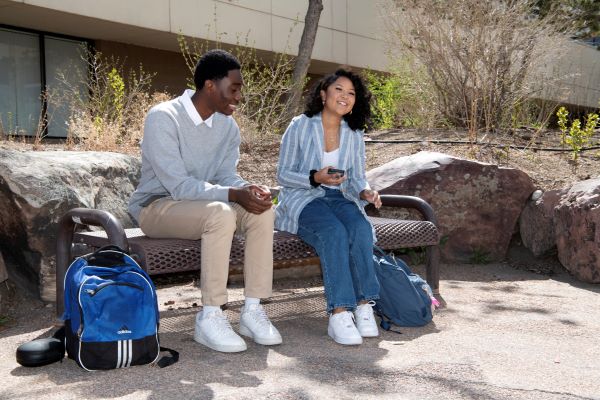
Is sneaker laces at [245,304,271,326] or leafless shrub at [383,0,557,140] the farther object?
leafless shrub at [383,0,557,140]

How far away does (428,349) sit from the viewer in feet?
12.1

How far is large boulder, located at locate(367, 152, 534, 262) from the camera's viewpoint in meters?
5.96

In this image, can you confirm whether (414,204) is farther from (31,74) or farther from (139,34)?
(31,74)

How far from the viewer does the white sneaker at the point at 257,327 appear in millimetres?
3656

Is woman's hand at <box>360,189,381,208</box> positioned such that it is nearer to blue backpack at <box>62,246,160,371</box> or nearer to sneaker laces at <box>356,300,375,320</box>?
sneaker laces at <box>356,300,375,320</box>

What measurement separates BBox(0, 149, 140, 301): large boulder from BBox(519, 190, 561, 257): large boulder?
341 cm

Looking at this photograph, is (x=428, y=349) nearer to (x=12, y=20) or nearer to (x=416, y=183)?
(x=416, y=183)

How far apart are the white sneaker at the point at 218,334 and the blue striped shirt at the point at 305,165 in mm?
785

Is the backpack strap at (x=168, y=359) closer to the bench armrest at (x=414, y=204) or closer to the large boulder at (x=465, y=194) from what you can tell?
the bench armrest at (x=414, y=204)

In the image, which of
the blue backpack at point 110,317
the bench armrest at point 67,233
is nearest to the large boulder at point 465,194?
the bench armrest at point 67,233

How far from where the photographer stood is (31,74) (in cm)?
1172

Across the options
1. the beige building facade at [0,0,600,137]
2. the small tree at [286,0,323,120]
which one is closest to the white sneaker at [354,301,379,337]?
the small tree at [286,0,323,120]

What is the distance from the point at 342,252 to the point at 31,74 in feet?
30.3

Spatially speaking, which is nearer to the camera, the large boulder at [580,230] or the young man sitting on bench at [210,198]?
the young man sitting on bench at [210,198]
